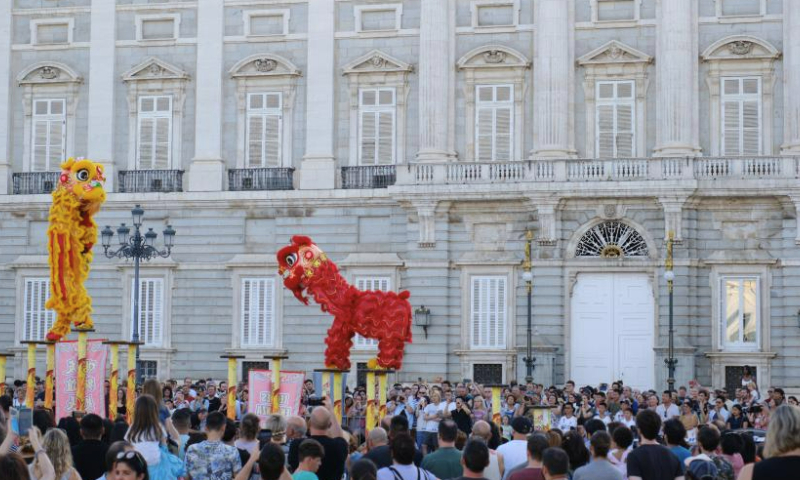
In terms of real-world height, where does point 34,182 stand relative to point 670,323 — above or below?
above

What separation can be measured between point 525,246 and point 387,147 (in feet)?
16.9

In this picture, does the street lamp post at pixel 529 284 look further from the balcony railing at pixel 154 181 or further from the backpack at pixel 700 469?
the backpack at pixel 700 469

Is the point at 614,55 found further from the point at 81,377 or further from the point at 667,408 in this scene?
the point at 81,377

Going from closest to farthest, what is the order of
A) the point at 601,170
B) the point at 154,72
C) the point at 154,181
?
1. the point at 601,170
2. the point at 154,181
3. the point at 154,72

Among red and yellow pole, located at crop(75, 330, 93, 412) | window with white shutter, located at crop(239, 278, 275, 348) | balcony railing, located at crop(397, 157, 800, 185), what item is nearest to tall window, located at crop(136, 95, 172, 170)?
window with white shutter, located at crop(239, 278, 275, 348)

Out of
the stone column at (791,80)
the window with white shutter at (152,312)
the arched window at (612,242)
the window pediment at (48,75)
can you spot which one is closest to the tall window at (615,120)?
the arched window at (612,242)

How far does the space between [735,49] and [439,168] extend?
27.1 feet

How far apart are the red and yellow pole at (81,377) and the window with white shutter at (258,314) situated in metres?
17.5

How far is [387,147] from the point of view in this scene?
4047cm

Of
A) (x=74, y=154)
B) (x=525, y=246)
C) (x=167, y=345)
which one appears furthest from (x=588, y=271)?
(x=74, y=154)

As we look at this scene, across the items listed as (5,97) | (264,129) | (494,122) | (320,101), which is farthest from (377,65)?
(5,97)

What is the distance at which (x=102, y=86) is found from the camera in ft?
138

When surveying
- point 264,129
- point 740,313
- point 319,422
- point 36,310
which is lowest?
point 319,422

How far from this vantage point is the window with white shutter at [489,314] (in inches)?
1529
